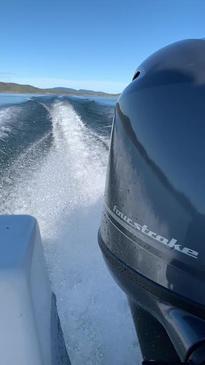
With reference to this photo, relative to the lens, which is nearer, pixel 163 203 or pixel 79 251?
pixel 163 203

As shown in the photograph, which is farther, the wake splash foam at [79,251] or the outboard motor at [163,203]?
the wake splash foam at [79,251]

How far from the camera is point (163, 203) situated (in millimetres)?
817

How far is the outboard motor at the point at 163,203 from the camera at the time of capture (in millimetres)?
756

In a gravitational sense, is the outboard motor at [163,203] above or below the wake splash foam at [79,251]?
above

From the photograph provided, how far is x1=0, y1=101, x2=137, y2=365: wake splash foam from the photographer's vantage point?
1.22 m

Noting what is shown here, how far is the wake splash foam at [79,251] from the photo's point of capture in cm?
122

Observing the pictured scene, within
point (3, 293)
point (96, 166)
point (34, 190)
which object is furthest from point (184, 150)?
point (96, 166)

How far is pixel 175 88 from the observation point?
876mm

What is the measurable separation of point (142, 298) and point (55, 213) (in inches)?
56.7

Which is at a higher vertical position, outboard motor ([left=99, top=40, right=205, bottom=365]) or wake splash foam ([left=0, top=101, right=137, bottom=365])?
outboard motor ([left=99, top=40, right=205, bottom=365])

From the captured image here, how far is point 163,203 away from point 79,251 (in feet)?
3.42

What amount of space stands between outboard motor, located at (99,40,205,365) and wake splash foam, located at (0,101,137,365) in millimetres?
257

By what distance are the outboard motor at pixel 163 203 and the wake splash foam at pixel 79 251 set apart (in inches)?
10.1

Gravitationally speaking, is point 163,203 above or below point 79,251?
above
